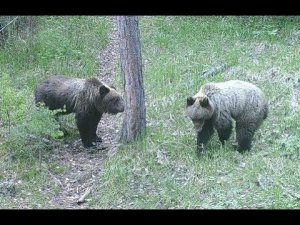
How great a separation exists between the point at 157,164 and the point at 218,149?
1.23 m

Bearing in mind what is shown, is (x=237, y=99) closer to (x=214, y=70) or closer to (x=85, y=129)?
(x=85, y=129)

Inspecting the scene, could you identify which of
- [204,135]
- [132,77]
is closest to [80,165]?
[132,77]

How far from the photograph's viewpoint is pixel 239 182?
318 inches

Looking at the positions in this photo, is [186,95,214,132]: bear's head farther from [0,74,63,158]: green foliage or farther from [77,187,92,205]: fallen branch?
[0,74,63,158]: green foliage

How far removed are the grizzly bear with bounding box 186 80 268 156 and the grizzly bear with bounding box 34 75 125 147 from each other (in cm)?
211

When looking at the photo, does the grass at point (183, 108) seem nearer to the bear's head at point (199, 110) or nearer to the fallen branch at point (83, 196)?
the fallen branch at point (83, 196)

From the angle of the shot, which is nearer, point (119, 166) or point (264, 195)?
point (264, 195)

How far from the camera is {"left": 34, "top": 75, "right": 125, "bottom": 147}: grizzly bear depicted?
428 inches

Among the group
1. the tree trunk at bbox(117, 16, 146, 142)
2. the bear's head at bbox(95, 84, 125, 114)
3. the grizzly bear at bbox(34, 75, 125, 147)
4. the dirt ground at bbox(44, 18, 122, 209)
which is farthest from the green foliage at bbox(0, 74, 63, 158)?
the tree trunk at bbox(117, 16, 146, 142)

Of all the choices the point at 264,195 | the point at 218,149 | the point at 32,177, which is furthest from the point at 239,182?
the point at 32,177

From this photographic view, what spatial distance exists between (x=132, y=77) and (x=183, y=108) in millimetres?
1949

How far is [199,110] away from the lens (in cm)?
934
